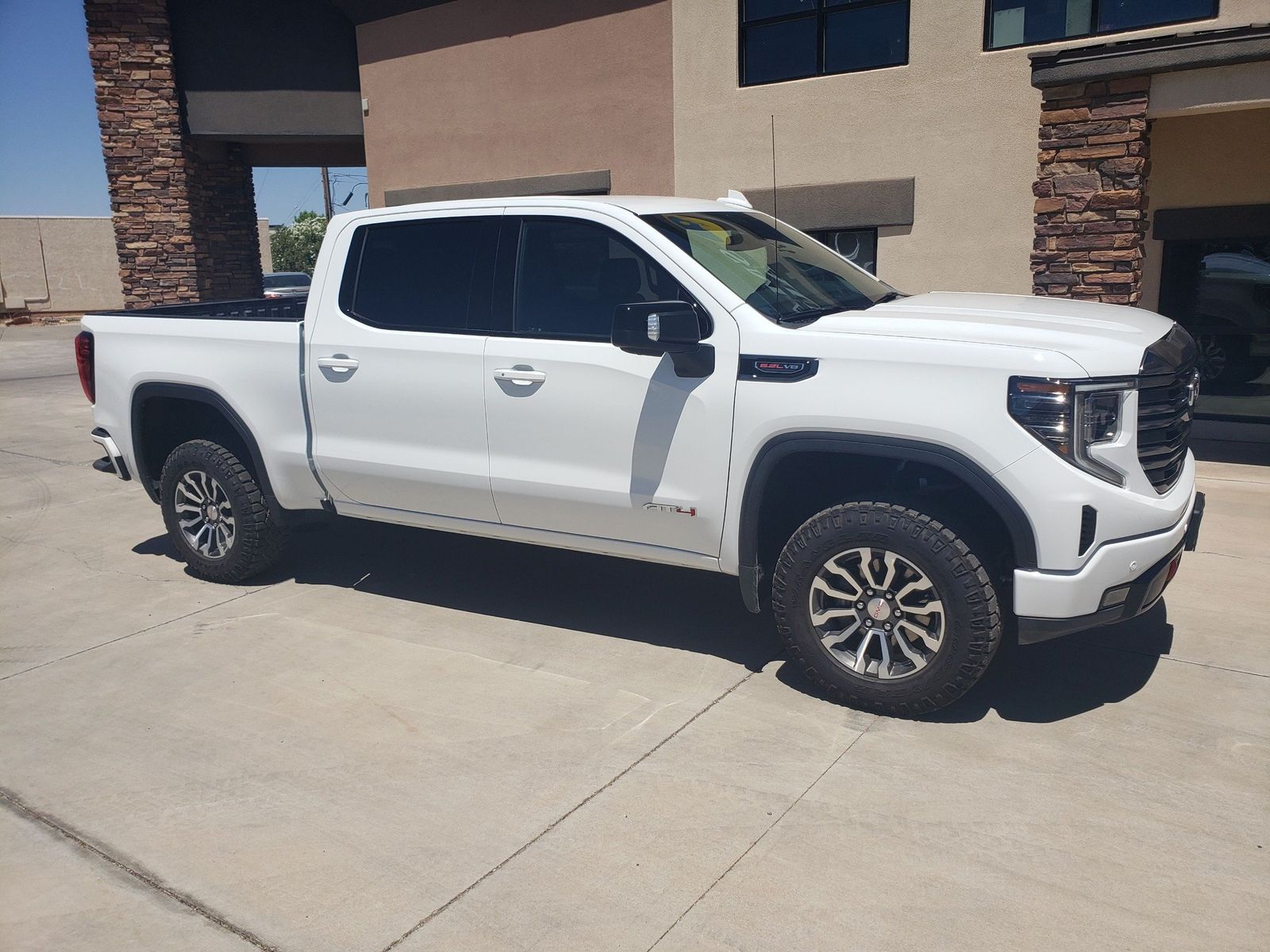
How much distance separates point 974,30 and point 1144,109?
2182 mm

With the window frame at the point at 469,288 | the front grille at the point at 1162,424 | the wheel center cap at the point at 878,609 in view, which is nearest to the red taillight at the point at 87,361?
the window frame at the point at 469,288

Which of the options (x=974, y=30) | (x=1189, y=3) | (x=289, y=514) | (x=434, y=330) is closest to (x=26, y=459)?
(x=289, y=514)

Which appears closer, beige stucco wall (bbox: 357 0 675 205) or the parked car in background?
beige stucco wall (bbox: 357 0 675 205)

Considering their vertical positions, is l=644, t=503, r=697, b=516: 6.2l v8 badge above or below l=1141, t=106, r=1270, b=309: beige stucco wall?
below

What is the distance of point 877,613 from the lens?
4453 millimetres

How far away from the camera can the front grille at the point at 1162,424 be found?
4227 mm

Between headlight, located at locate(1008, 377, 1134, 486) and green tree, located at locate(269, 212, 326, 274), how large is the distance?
172 feet

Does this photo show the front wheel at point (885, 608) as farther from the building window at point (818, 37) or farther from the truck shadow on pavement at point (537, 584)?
the building window at point (818, 37)

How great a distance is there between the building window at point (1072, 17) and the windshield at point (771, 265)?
17.0 ft

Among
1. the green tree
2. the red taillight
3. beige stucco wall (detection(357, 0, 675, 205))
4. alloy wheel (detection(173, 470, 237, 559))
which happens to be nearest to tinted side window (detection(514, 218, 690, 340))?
alloy wheel (detection(173, 470, 237, 559))

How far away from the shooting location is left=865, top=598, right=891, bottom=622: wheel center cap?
444 centimetres

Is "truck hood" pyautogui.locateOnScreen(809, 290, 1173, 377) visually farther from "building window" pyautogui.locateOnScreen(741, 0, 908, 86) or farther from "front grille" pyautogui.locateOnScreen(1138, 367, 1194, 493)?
"building window" pyautogui.locateOnScreen(741, 0, 908, 86)

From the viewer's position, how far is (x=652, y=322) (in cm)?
444

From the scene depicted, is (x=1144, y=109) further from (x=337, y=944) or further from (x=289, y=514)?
(x=337, y=944)
